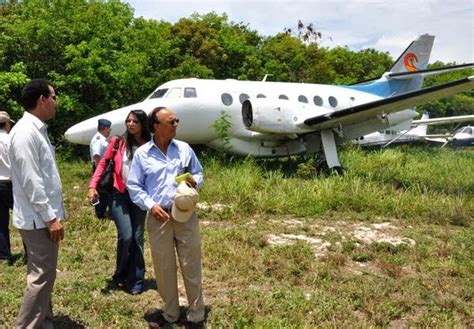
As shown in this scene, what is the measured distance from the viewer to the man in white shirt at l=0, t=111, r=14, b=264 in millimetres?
5485

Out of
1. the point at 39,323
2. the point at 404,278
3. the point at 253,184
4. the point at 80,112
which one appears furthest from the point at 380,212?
the point at 80,112

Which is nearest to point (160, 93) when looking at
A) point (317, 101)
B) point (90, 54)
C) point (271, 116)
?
point (271, 116)

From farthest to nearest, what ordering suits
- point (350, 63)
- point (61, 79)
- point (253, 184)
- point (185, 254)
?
point (350, 63), point (61, 79), point (253, 184), point (185, 254)

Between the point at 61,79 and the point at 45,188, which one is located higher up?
the point at 61,79

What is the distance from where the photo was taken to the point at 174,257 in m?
3.74

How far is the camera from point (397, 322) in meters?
3.93

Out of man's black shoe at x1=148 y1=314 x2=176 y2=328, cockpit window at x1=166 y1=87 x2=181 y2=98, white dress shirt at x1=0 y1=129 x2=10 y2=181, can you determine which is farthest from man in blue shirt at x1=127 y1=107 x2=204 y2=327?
cockpit window at x1=166 y1=87 x2=181 y2=98

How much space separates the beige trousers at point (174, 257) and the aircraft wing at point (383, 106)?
7882 mm

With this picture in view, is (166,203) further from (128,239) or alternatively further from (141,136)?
(141,136)

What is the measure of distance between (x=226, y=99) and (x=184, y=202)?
970 centimetres

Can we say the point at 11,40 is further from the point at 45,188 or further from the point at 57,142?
the point at 45,188

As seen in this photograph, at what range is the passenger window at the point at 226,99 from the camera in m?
12.9

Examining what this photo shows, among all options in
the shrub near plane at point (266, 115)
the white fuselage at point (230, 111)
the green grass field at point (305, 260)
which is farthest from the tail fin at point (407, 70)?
the green grass field at point (305, 260)

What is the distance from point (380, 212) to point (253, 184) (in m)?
2.53
